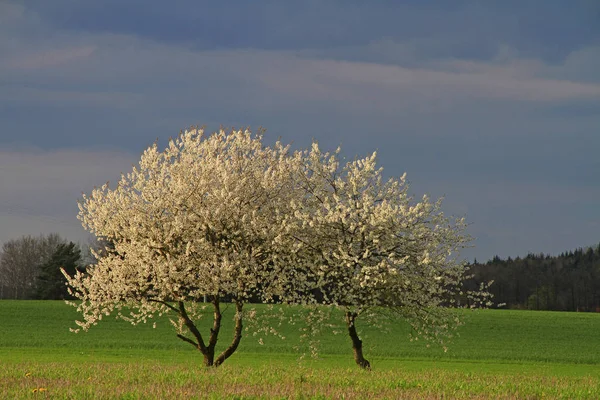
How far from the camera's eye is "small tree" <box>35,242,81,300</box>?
10519 cm

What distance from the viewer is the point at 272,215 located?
31484 millimetres

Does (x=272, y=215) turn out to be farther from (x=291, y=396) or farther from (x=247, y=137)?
(x=291, y=396)

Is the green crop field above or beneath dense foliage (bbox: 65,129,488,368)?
beneath

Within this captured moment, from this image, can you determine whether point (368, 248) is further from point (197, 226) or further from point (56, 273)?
point (56, 273)

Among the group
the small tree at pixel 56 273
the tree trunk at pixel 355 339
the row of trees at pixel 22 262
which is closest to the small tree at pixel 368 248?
the tree trunk at pixel 355 339

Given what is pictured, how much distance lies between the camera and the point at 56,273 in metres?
108

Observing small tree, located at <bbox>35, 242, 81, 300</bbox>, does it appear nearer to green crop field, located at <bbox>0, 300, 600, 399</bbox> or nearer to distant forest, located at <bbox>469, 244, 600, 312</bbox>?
green crop field, located at <bbox>0, 300, 600, 399</bbox>

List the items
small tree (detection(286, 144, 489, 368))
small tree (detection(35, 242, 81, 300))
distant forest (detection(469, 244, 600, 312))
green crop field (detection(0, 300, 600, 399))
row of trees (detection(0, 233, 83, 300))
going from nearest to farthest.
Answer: green crop field (detection(0, 300, 600, 399))
small tree (detection(286, 144, 489, 368))
small tree (detection(35, 242, 81, 300))
row of trees (detection(0, 233, 83, 300))
distant forest (detection(469, 244, 600, 312))

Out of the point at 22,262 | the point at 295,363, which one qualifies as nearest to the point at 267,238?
the point at 295,363

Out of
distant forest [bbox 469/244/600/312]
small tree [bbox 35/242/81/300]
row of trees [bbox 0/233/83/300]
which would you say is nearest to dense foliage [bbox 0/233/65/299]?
row of trees [bbox 0/233/83/300]

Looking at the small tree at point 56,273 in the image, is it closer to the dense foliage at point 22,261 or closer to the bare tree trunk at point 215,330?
the dense foliage at point 22,261

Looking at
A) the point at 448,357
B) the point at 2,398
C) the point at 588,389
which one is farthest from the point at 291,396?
the point at 448,357

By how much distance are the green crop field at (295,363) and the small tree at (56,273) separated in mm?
17208

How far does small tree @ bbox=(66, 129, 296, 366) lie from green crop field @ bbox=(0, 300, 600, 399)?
328cm
